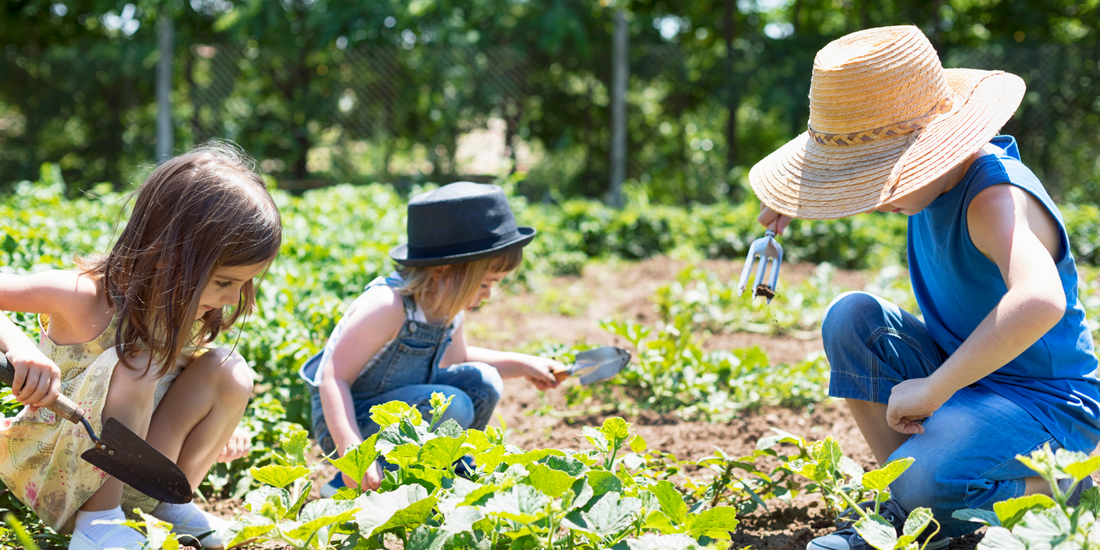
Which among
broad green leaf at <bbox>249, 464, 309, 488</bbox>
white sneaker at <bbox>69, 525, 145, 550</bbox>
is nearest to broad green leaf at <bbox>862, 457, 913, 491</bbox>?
broad green leaf at <bbox>249, 464, 309, 488</bbox>

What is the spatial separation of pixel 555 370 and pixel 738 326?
75.2 inches

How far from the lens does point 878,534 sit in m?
1.23

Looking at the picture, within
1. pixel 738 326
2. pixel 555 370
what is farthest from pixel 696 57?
pixel 555 370

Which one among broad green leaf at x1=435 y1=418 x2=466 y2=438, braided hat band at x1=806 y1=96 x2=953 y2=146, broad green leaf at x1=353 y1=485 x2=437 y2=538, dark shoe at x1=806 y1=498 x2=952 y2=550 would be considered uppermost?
braided hat band at x1=806 y1=96 x2=953 y2=146

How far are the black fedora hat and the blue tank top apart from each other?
1017 mm

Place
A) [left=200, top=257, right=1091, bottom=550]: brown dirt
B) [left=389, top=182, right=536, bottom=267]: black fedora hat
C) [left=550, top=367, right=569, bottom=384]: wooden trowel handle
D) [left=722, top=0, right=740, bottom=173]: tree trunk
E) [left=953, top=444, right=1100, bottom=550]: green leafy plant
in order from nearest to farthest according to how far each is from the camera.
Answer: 1. [left=953, top=444, right=1100, bottom=550]: green leafy plant
2. [left=200, top=257, right=1091, bottom=550]: brown dirt
3. [left=389, top=182, right=536, bottom=267]: black fedora hat
4. [left=550, top=367, right=569, bottom=384]: wooden trowel handle
5. [left=722, top=0, right=740, bottom=173]: tree trunk

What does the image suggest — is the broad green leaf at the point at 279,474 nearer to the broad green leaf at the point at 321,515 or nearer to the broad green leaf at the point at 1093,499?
the broad green leaf at the point at 321,515

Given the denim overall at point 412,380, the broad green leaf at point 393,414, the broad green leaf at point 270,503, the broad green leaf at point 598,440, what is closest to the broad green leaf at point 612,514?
the broad green leaf at point 598,440

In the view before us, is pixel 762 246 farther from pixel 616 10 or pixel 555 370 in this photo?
pixel 616 10

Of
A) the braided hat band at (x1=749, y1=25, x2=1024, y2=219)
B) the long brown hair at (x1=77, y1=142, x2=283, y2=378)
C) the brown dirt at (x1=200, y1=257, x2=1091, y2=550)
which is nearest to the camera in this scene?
the braided hat band at (x1=749, y1=25, x2=1024, y2=219)

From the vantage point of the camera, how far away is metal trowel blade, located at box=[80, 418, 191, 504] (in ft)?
5.01

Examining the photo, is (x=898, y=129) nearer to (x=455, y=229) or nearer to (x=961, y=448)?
(x=961, y=448)

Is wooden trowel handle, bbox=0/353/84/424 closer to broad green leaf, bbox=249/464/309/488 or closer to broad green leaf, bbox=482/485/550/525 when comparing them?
broad green leaf, bbox=249/464/309/488

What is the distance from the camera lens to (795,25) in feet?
29.8
